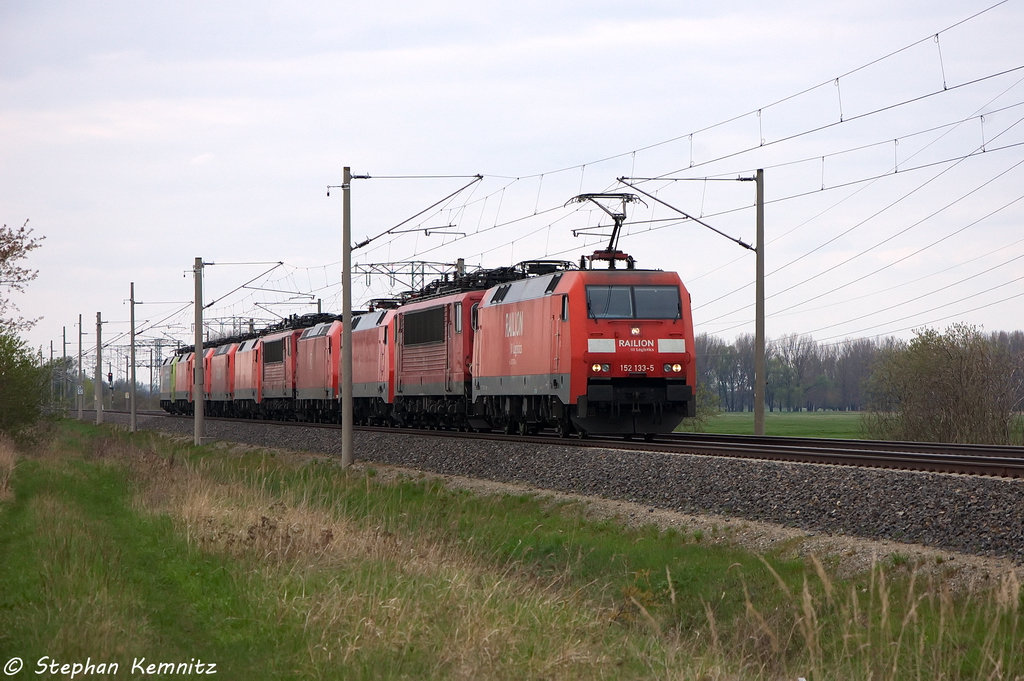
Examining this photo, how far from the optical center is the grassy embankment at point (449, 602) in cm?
803

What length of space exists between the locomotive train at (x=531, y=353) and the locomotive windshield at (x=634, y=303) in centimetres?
2

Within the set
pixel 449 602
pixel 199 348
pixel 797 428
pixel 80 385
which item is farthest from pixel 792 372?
pixel 449 602

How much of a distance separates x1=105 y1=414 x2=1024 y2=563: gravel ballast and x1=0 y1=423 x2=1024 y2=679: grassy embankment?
1.06 meters

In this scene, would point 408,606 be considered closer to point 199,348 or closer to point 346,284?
point 346,284

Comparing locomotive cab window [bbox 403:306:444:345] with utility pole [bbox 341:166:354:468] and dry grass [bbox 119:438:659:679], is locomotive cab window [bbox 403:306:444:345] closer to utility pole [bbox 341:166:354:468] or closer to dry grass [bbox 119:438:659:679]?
utility pole [bbox 341:166:354:468]

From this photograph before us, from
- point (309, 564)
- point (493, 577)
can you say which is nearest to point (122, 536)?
point (309, 564)

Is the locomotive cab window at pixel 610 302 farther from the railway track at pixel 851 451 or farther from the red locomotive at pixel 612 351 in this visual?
the railway track at pixel 851 451

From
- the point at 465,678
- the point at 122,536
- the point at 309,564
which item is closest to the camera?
the point at 465,678

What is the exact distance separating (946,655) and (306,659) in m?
5.18

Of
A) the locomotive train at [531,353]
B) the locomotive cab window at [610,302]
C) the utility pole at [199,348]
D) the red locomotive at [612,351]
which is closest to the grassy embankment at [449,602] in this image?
the red locomotive at [612,351]

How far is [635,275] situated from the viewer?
2342 cm

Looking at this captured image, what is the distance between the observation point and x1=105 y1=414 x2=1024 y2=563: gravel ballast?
12.5 metres

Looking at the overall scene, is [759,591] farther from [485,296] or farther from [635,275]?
[485,296]

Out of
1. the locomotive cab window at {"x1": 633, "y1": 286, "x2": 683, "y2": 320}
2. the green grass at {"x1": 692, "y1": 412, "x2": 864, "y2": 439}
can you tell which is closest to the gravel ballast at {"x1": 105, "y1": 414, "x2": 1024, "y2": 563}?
the locomotive cab window at {"x1": 633, "y1": 286, "x2": 683, "y2": 320}
